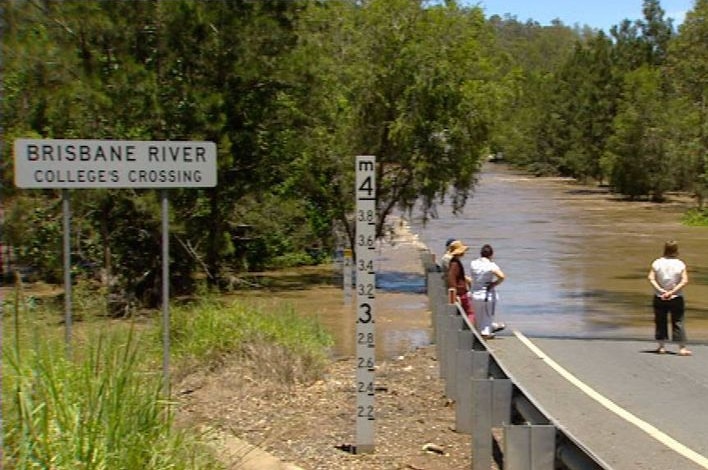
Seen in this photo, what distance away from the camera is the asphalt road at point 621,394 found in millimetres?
9352

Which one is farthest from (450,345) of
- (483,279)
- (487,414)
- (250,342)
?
(483,279)

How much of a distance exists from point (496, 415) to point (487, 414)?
63 mm

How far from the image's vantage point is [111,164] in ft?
25.7

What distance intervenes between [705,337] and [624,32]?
3051 inches

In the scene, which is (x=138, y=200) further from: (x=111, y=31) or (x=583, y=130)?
(x=583, y=130)

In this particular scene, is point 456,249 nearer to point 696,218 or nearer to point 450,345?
point 450,345

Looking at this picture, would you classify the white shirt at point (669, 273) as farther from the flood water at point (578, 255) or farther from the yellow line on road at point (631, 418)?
the flood water at point (578, 255)

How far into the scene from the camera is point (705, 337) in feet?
62.7

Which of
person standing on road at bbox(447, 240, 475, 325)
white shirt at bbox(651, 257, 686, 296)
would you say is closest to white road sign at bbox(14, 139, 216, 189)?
person standing on road at bbox(447, 240, 475, 325)

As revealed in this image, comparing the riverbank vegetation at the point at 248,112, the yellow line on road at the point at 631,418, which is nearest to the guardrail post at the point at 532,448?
the yellow line on road at the point at 631,418

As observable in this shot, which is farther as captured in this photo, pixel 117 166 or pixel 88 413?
pixel 117 166

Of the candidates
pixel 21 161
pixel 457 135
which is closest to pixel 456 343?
pixel 21 161

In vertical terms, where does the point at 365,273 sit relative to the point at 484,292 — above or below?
above

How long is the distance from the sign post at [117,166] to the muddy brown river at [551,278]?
17.3 ft
